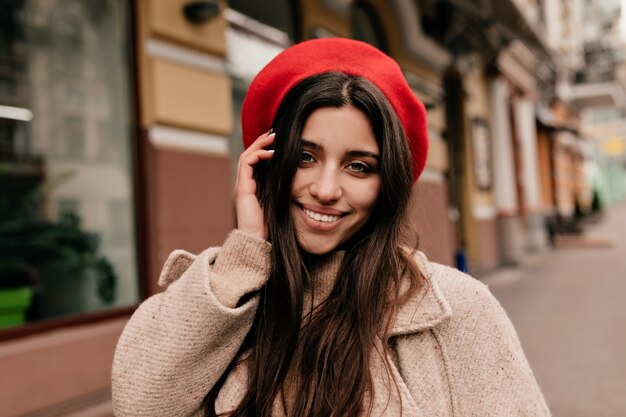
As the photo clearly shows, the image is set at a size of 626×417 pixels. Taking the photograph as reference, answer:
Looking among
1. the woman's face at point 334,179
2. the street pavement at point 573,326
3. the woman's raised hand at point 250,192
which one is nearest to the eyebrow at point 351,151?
the woman's face at point 334,179

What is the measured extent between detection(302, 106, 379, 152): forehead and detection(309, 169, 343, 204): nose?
0.07m

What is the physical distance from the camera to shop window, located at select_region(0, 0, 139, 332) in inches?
152

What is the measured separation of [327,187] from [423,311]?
395 mm

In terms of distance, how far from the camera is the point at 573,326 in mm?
6543

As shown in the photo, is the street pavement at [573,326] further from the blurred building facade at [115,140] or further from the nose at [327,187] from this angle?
the nose at [327,187]

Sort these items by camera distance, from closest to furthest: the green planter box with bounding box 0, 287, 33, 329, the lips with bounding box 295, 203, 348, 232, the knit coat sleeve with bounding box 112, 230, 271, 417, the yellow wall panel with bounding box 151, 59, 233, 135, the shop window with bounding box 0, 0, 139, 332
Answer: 1. the knit coat sleeve with bounding box 112, 230, 271, 417
2. the lips with bounding box 295, 203, 348, 232
3. the green planter box with bounding box 0, 287, 33, 329
4. the shop window with bounding box 0, 0, 139, 332
5. the yellow wall panel with bounding box 151, 59, 233, 135

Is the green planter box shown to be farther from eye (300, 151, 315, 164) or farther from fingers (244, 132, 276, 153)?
eye (300, 151, 315, 164)

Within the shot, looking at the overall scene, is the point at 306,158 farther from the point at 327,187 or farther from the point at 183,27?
the point at 183,27

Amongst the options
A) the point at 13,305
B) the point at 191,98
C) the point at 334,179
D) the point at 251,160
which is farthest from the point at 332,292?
the point at 191,98

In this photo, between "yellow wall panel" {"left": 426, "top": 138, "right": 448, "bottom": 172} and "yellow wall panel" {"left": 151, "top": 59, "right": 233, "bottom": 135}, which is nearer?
"yellow wall panel" {"left": 151, "top": 59, "right": 233, "bottom": 135}

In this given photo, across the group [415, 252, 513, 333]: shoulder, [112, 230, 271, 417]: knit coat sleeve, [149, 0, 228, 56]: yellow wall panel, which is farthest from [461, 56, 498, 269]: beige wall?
[112, 230, 271, 417]: knit coat sleeve

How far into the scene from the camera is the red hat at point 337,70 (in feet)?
4.84

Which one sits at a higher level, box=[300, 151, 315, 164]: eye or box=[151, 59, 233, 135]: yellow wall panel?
box=[151, 59, 233, 135]: yellow wall panel

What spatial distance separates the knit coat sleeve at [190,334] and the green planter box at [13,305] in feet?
9.14
